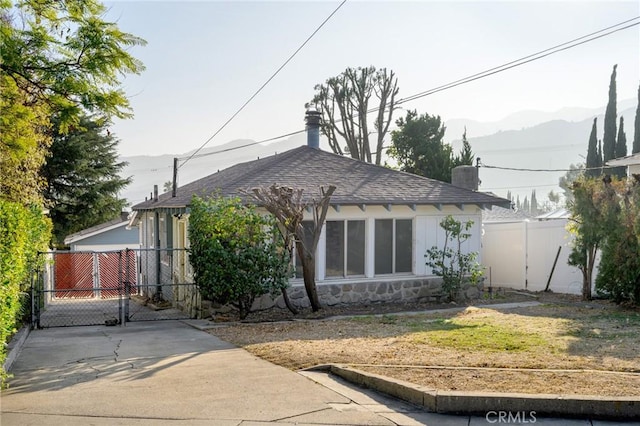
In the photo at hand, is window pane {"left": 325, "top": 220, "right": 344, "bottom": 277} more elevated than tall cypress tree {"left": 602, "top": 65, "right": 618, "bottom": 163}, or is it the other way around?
tall cypress tree {"left": 602, "top": 65, "right": 618, "bottom": 163}

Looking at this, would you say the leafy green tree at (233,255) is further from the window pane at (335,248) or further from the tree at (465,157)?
the tree at (465,157)

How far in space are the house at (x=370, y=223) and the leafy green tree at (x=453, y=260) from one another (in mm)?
240

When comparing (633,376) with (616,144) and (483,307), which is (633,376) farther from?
(616,144)

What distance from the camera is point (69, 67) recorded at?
312 inches

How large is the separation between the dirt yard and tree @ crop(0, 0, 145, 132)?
4222 mm

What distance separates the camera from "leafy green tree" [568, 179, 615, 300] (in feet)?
45.9

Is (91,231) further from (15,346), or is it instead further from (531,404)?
(531,404)

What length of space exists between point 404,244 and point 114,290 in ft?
28.8

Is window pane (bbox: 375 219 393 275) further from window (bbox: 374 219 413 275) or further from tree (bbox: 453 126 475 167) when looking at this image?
tree (bbox: 453 126 475 167)

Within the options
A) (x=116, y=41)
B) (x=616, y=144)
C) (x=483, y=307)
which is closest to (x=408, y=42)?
(x=483, y=307)

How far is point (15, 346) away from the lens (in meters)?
9.87

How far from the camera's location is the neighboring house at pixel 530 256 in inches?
701

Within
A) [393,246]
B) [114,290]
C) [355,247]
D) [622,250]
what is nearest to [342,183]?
[355,247]

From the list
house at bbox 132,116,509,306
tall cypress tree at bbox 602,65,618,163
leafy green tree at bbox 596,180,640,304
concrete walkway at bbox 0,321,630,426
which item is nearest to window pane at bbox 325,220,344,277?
house at bbox 132,116,509,306
